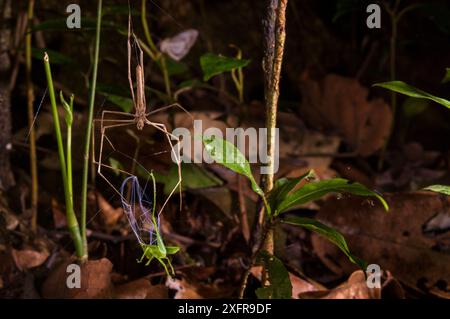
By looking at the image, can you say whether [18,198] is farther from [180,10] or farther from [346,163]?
[346,163]

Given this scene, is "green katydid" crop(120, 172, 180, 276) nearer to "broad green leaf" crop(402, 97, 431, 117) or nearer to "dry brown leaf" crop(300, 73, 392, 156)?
"dry brown leaf" crop(300, 73, 392, 156)

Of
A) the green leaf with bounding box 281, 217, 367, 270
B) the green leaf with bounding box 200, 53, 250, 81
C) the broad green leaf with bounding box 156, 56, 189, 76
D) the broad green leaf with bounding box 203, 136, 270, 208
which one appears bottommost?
the green leaf with bounding box 281, 217, 367, 270

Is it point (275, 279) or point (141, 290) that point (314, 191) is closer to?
point (275, 279)

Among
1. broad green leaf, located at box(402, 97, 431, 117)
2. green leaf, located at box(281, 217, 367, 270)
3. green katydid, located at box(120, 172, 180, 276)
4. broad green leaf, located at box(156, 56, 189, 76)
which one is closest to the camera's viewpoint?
green leaf, located at box(281, 217, 367, 270)

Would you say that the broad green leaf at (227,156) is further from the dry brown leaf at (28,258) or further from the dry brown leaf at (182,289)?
the dry brown leaf at (28,258)

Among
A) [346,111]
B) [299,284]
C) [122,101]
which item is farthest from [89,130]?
[346,111]

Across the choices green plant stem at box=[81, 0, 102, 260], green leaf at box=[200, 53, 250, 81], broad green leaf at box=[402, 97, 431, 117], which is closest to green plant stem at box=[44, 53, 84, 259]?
green plant stem at box=[81, 0, 102, 260]
